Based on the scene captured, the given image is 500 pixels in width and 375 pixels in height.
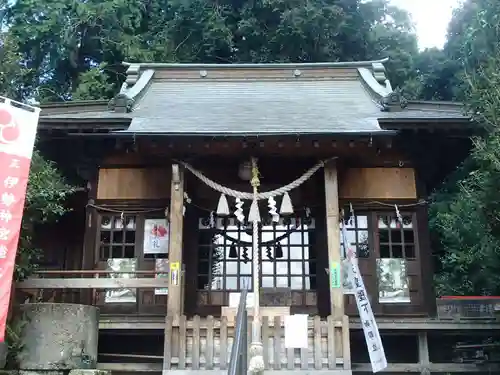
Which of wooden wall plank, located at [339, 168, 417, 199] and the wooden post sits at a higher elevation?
wooden wall plank, located at [339, 168, 417, 199]

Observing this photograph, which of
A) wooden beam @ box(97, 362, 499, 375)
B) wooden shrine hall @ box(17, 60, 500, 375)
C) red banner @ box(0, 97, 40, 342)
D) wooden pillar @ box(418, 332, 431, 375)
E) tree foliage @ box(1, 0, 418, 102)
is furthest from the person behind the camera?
tree foliage @ box(1, 0, 418, 102)

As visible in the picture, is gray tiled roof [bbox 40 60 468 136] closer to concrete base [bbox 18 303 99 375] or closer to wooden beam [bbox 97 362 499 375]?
concrete base [bbox 18 303 99 375]

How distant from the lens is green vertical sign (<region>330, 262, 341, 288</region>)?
26.7 feet

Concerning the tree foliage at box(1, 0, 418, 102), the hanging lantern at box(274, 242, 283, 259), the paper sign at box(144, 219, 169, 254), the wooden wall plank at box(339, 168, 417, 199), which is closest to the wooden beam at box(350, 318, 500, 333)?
Result: the hanging lantern at box(274, 242, 283, 259)

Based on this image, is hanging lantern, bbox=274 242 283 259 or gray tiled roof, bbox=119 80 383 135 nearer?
gray tiled roof, bbox=119 80 383 135

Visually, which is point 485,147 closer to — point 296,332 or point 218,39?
point 296,332

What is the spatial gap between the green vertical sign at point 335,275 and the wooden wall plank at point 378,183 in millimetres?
2338

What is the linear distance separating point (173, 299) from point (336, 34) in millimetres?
17229

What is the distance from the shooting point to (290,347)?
7.53m

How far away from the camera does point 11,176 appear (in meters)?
6.84

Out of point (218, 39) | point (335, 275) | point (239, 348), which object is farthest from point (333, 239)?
point (218, 39)

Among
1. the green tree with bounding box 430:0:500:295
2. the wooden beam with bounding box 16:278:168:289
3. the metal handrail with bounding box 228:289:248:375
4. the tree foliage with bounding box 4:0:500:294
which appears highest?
the tree foliage with bounding box 4:0:500:294

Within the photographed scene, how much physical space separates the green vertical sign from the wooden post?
15 mm

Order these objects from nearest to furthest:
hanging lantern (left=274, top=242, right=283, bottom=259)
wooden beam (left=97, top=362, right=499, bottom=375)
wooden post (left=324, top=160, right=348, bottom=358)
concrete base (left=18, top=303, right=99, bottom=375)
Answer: concrete base (left=18, top=303, right=99, bottom=375) → wooden post (left=324, top=160, right=348, bottom=358) → wooden beam (left=97, top=362, right=499, bottom=375) → hanging lantern (left=274, top=242, right=283, bottom=259)
